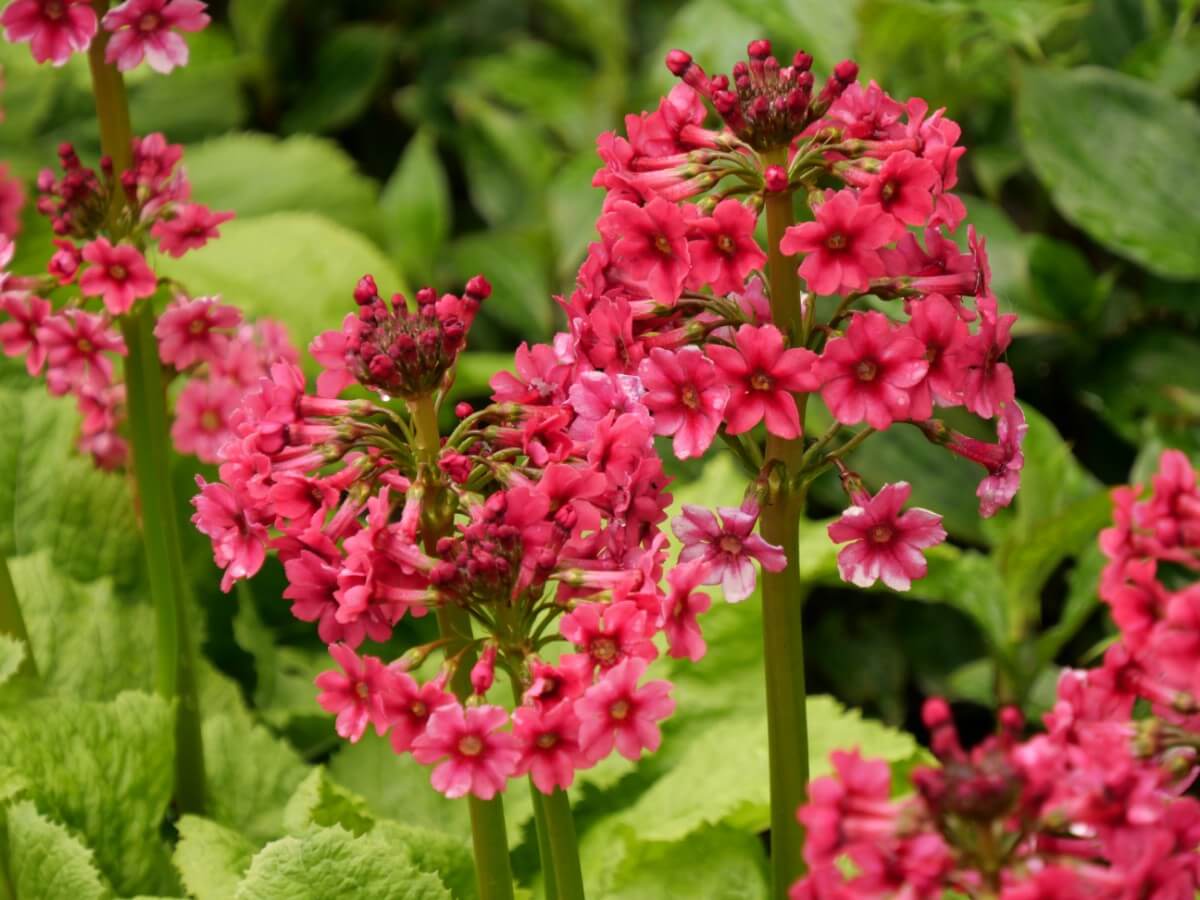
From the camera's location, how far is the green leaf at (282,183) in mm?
4285

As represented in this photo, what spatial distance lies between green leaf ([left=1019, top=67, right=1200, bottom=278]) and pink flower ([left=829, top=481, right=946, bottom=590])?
5.53 ft

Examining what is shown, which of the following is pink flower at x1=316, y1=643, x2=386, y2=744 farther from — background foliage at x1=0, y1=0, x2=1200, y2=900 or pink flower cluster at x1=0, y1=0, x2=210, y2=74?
pink flower cluster at x1=0, y1=0, x2=210, y2=74

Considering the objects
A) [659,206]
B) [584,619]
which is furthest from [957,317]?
[584,619]

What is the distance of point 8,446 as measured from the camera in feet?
9.14

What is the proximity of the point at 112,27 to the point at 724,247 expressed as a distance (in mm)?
980

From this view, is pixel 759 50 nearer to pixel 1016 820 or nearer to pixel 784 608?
pixel 784 608

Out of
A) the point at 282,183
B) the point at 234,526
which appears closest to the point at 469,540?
the point at 234,526

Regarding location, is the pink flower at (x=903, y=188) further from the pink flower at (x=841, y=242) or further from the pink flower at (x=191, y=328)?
the pink flower at (x=191, y=328)

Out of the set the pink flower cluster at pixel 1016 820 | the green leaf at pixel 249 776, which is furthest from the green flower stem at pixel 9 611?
the pink flower cluster at pixel 1016 820

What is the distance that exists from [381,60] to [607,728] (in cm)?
375

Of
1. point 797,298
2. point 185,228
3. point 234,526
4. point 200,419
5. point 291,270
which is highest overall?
point 291,270

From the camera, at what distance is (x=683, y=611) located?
1.47 metres

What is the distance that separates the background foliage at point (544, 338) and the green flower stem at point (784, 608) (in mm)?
400

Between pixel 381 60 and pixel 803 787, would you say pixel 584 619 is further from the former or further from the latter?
pixel 381 60
